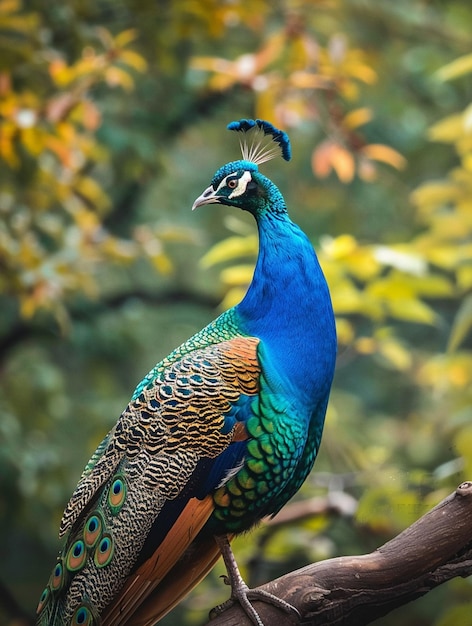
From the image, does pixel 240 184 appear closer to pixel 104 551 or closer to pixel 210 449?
pixel 210 449

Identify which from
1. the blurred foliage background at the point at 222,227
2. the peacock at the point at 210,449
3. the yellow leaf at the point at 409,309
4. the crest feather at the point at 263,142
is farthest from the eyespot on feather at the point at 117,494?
the yellow leaf at the point at 409,309

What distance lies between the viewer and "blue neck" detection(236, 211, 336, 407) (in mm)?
1830

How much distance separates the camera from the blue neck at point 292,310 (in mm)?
1830

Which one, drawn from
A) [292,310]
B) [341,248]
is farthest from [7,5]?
[292,310]

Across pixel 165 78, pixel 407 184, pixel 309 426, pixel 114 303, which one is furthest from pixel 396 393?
pixel 309 426

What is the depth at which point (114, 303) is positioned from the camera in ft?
14.9

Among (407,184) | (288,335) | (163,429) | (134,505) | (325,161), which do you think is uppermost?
(407,184)

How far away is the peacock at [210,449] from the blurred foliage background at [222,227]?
0.78m

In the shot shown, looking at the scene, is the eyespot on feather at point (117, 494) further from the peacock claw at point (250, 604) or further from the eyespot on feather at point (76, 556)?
the peacock claw at point (250, 604)

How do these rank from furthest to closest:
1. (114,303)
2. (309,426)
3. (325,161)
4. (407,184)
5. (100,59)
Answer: (407,184), (114,303), (325,161), (100,59), (309,426)

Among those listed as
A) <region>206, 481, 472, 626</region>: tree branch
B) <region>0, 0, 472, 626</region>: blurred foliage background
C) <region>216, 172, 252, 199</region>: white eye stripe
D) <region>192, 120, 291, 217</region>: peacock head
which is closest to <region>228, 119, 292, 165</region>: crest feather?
<region>192, 120, 291, 217</region>: peacock head

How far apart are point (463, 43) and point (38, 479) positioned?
2845 mm

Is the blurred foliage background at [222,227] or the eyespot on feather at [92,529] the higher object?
the blurred foliage background at [222,227]

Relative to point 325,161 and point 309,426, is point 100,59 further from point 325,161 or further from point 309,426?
point 309,426
